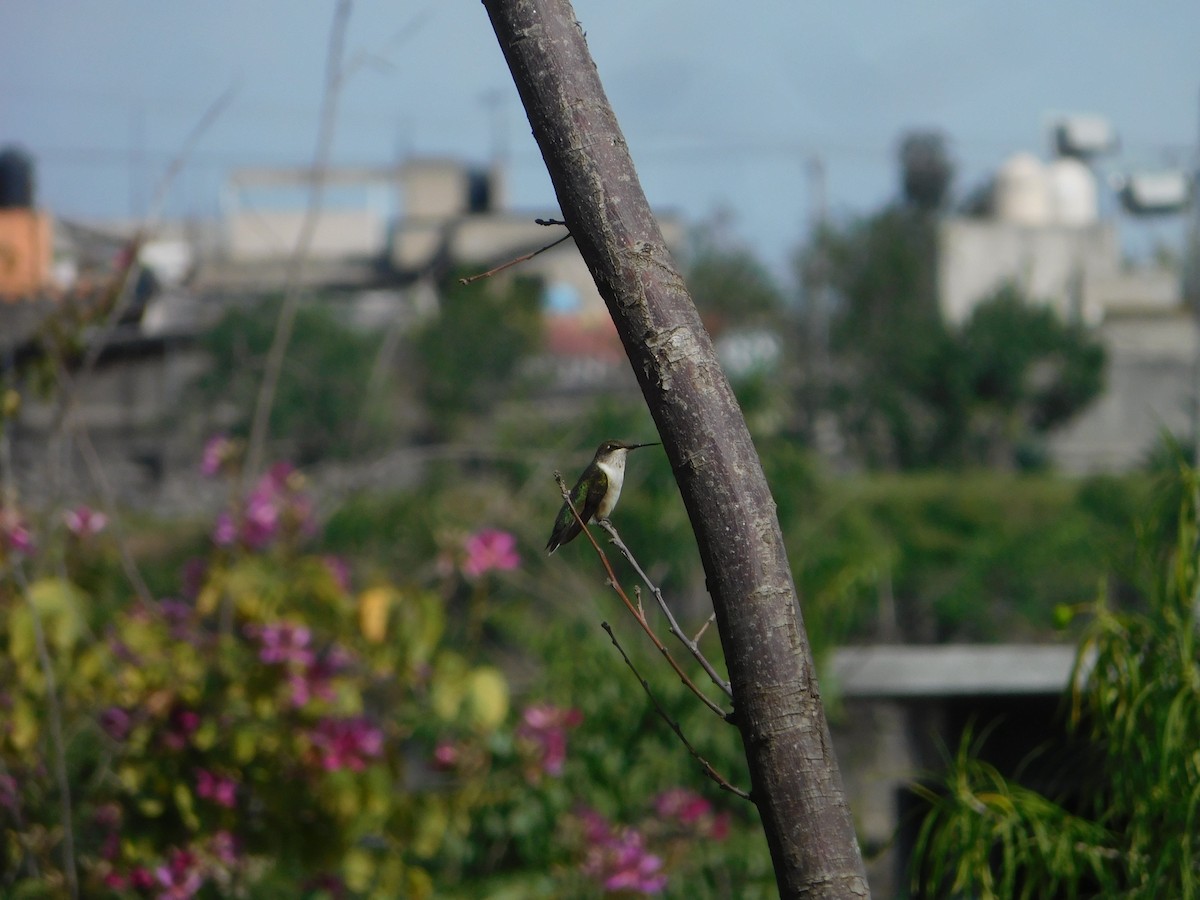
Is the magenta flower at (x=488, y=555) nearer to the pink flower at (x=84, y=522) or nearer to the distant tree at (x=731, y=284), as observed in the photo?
the pink flower at (x=84, y=522)

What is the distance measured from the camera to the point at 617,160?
1449 mm

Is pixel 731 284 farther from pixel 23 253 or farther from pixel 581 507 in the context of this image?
pixel 581 507

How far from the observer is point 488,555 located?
393 centimetres

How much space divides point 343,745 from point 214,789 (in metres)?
0.33

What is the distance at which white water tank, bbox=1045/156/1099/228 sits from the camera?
25766 mm

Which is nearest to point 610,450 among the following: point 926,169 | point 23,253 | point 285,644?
point 285,644

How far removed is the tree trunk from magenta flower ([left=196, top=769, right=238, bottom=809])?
2.22 m

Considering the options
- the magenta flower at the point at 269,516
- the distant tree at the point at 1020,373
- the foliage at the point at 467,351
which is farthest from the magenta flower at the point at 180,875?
the distant tree at the point at 1020,373

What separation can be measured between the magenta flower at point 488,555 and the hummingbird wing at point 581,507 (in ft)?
5.38

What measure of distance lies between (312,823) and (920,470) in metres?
16.6

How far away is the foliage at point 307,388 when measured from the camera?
8359 millimetres

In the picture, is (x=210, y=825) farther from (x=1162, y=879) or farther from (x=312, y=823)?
(x=1162, y=879)

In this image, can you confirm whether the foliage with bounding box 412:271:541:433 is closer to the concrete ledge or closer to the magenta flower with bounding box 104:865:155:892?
the concrete ledge

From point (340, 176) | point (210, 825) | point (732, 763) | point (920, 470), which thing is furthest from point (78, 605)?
point (340, 176)
